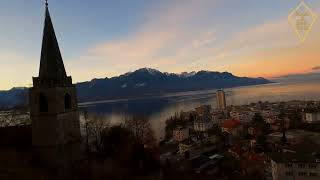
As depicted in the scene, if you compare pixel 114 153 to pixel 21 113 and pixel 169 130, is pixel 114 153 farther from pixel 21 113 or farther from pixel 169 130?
pixel 169 130

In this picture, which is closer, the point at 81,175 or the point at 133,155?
the point at 81,175

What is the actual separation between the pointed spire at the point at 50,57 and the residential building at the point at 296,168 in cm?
1466

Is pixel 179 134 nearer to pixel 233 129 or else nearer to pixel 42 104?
pixel 233 129

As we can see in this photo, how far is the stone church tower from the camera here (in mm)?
12586

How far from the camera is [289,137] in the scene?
4000 centimetres

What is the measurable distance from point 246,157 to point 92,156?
60.3ft

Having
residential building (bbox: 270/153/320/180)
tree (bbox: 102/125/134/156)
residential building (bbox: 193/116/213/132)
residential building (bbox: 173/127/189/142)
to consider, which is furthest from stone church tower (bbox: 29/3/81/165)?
residential building (bbox: 193/116/213/132)

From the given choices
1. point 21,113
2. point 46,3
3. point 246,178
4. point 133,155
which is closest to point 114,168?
point 133,155

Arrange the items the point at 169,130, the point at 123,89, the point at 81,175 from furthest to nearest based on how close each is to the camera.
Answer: the point at 123,89
the point at 169,130
the point at 81,175

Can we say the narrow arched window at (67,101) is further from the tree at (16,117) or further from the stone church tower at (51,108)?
the tree at (16,117)

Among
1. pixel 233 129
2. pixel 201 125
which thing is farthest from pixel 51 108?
pixel 201 125

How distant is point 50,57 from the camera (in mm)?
13031

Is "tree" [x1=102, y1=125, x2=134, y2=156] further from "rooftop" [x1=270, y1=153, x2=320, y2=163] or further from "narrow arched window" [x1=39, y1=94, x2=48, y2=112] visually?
"rooftop" [x1=270, y1=153, x2=320, y2=163]

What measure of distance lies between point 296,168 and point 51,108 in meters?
15.7
